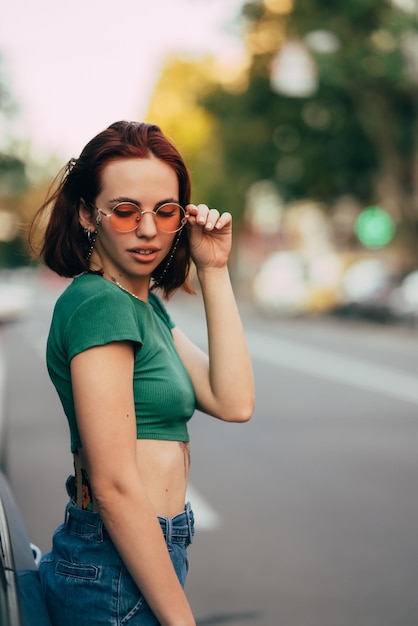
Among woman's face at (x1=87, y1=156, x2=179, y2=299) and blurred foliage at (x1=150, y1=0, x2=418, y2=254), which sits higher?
blurred foliage at (x1=150, y1=0, x2=418, y2=254)

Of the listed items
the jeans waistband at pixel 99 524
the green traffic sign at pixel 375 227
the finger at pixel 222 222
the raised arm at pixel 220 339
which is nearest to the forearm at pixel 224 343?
the raised arm at pixel 220 339

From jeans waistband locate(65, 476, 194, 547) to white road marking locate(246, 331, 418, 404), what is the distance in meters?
10.8

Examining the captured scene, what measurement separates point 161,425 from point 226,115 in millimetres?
36021

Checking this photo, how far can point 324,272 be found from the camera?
34625 mm

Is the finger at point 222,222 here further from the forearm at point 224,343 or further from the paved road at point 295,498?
the paved road at point 295,498

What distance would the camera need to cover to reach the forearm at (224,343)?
2.40 m

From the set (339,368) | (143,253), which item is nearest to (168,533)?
(143,253)

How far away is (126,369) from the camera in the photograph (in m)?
2.02

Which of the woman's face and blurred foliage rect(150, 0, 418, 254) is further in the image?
blurred foliage rect(150, 0, 418, 254)

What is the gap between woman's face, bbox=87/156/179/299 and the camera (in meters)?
2.16

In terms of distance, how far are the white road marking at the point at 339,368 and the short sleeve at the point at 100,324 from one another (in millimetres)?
11016

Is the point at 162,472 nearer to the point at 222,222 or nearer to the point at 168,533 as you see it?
the point at 168,533

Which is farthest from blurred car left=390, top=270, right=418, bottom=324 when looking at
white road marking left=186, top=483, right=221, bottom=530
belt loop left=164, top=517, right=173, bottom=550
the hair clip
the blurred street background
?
belt loop left=164, top=517, right=173, bottom=550

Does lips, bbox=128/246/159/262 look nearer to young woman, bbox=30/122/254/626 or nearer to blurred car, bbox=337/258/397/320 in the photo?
young woman, bbox=30/122/254/626
